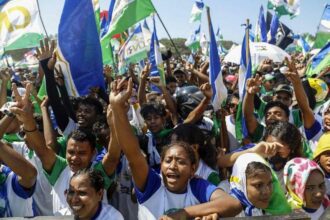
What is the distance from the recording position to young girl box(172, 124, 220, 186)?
288 centimetres

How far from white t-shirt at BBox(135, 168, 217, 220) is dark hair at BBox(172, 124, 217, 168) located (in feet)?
1.82

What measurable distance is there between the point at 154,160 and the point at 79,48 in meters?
1.34

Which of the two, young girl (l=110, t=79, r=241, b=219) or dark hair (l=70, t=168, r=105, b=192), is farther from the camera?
dark hair (l=70, t=168, r=105, b=192)

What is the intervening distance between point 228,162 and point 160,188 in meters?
0.76

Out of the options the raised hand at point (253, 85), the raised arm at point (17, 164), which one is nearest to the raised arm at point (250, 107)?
the raised hand at point (253, 85)

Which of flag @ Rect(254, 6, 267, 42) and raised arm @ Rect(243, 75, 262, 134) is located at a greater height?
flag @ Rect(254, 6, 267, 42)


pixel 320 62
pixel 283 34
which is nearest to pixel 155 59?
pixel 320 62

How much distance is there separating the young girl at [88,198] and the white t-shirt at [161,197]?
180 millimetres

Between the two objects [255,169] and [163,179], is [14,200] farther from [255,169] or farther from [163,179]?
[255,169]

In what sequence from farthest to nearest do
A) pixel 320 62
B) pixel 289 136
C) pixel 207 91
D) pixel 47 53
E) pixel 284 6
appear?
1. pixel 284 6
2. pixel 320 62
3. pixel 207 91
4. pixel 47 53
5. pixel 289 136

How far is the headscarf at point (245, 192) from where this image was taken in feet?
7.66

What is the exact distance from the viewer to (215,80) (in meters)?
4.41

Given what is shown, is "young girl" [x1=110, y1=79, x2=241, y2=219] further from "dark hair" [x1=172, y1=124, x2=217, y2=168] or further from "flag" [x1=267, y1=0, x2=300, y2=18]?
"flag" [x1=267, y1=0, x2=300, y2=18]

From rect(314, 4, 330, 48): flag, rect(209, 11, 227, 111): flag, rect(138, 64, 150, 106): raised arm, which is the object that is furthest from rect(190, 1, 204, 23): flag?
rect(209, 11, 227, 111): flag
